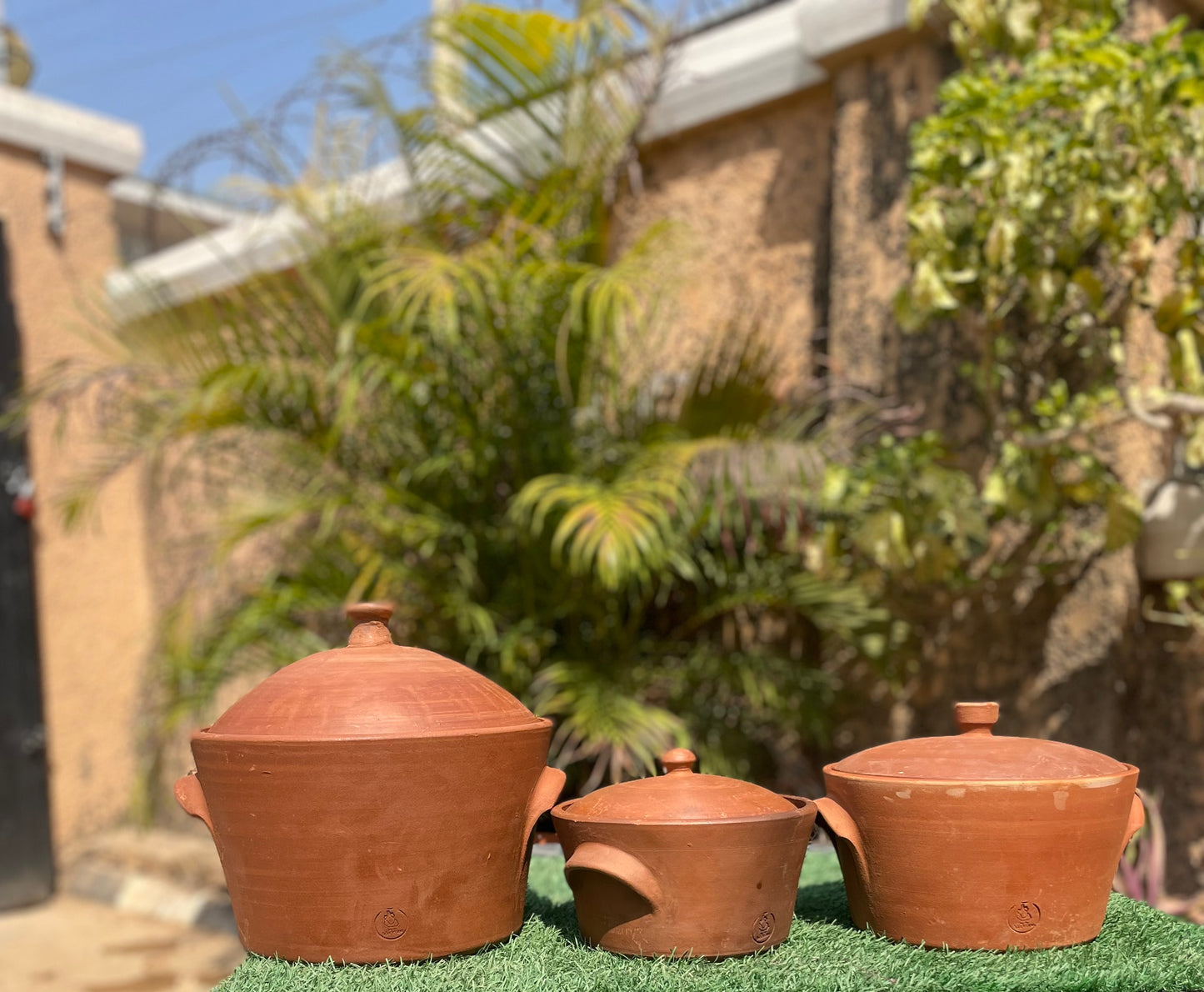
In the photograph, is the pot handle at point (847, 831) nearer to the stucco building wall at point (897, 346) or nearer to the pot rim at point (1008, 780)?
the pot rim at point (1008, 780)

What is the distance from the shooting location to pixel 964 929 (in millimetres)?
1186

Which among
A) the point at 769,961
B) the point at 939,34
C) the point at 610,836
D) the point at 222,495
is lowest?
the point at 769,961

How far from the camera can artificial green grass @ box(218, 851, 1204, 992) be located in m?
1.09

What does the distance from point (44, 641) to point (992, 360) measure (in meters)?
3.77

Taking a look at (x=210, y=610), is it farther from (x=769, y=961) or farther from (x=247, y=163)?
(x=769, y=961)

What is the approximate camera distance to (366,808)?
3.67 ft

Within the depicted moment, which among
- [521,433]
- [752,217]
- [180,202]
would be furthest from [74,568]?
[752,217]

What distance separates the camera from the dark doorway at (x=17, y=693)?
4.35m

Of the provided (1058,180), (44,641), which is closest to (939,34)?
(1058,180)

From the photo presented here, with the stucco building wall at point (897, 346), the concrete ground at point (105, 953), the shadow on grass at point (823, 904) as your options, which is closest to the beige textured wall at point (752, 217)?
the stucco building wall at point (897, 346)

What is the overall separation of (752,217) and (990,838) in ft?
7.76

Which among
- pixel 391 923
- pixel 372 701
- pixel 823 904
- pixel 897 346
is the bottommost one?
pixel 823 904

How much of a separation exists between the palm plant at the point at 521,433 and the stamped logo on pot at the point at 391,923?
4.08ft

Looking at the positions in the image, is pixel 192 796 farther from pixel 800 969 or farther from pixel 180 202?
pixel 180 202
